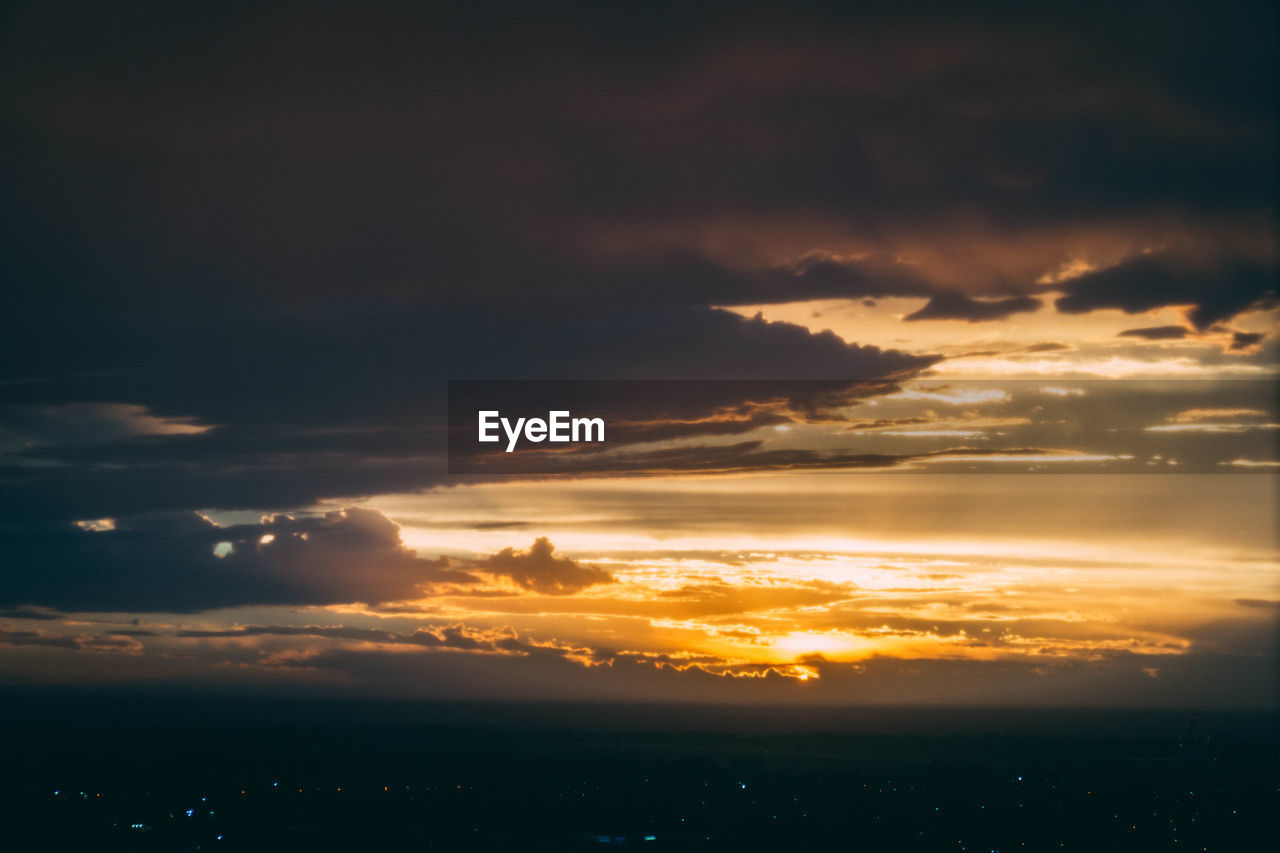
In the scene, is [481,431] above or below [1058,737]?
above

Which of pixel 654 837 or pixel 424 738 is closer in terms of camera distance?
pixel 654 837

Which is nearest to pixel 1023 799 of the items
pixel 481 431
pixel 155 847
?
pixel 155 847

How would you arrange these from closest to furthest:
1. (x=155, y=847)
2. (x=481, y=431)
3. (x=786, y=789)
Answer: (x=481, y=431)
(x=155, y=847)
(x=786, y=789)

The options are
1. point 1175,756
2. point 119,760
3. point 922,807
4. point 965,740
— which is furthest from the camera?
point 965,740

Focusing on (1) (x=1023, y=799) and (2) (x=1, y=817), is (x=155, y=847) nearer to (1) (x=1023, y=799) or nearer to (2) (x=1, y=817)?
(2) (x=1, y=817)

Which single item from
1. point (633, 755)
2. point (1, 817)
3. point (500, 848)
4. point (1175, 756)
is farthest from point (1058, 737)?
point (1, 817)

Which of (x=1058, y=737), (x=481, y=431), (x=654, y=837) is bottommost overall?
(x=1058, y=737)
